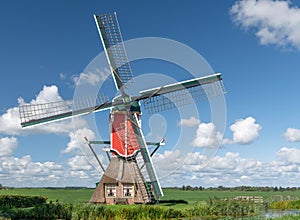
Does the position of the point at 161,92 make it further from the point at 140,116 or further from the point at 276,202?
the point at 276,202

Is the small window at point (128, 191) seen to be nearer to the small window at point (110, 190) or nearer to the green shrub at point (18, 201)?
the small window at point (110, 190)

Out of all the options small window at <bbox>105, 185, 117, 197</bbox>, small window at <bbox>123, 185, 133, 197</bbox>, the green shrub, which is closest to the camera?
small window at <bbox>123, 185, 133, 197</bbox>

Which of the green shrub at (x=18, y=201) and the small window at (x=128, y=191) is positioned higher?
the small window at (x=128, y=191)

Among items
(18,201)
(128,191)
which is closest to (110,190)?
(128,191)

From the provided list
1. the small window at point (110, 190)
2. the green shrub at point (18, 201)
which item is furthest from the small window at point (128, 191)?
the green shrub at point (18, 201)

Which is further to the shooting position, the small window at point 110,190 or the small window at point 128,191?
the small window at point 110,190

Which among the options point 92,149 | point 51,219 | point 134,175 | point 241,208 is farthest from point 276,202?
point 51,219

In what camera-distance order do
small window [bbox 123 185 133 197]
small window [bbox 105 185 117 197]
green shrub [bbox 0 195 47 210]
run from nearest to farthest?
1. small window [bbox 123 185 133 197]
2. small window [bbox 105 185 117 197]
3. green shrub [bbox 0 195 47 210]

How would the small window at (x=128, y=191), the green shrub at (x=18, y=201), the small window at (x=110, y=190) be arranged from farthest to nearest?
the green shrub at (x=18, y=201) < the small window at (x=110, y=190) < the small window at (x=128, y=191)

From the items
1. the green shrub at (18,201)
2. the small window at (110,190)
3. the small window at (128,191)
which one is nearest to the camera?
the small window at (128,191)

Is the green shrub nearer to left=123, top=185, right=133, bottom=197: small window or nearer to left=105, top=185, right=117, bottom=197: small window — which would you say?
left=105, top=185, right=117, bottom=197: small window

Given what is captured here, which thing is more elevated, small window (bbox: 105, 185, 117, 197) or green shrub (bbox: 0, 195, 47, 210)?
small window (bbox: 105, 185, 117, 197)

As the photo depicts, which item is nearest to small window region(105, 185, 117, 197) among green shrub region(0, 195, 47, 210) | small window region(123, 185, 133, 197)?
small window region(123, 185, 133, 197)

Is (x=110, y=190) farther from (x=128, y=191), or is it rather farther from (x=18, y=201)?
(x=18, y=201)
